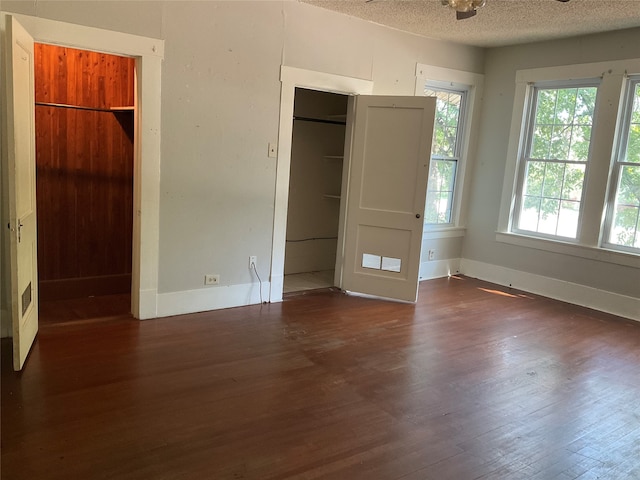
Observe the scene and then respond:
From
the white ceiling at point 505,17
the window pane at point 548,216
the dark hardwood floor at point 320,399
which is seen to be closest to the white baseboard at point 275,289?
the dark hardwood floor at point 320,399

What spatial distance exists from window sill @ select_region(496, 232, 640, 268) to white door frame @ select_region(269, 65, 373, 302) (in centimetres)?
260

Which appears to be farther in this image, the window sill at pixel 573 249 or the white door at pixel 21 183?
the window sill at pixel 573 249

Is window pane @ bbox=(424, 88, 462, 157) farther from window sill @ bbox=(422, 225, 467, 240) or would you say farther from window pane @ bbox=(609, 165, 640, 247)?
window pane @ bbox=(609, 165, 640, 247)

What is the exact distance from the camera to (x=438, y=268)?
6309mm

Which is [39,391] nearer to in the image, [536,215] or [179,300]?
[179,300]

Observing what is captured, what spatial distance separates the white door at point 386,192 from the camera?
192 inches

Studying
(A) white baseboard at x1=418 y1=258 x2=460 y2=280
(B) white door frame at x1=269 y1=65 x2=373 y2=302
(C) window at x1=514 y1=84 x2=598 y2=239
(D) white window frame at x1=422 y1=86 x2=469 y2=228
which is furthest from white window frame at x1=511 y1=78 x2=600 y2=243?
(B) white door frame at x1=269 y1=65 x2=373 y2=302

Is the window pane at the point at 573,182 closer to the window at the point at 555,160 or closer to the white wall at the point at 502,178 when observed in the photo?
the window at the point at 555,160

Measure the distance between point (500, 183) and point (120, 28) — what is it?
441 cm

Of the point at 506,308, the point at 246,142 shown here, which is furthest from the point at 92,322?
the point at 506,308

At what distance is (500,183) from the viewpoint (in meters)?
6.07

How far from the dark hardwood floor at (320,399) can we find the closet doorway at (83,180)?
794mm

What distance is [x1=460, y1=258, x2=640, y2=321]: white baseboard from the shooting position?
16.4 feet

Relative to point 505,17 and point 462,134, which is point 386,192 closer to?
point 462,134
